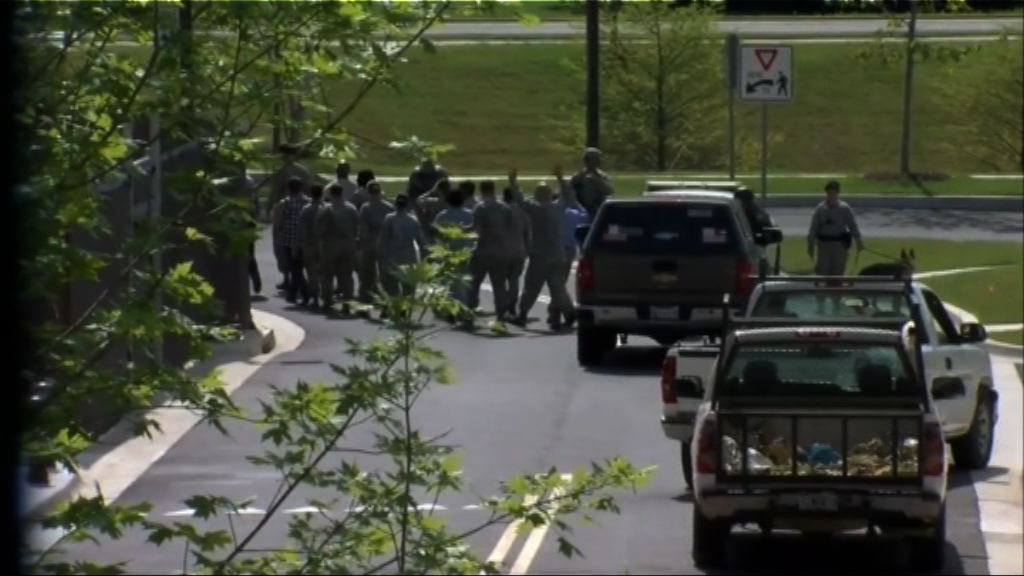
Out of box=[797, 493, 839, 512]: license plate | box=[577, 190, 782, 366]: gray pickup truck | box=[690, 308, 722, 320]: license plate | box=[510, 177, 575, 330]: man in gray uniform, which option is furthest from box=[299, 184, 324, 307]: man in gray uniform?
box=[797, 493, 839, 512]: license plate

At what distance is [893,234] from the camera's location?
116ft

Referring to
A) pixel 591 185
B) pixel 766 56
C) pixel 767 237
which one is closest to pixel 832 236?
pixel 766 56

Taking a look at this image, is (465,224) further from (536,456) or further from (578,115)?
(578,115)

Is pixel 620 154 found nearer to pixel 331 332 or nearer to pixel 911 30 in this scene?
pixel 911 30

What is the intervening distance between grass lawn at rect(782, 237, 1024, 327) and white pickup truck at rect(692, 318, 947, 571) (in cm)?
1087

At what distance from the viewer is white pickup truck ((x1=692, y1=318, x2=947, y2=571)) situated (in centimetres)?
1170

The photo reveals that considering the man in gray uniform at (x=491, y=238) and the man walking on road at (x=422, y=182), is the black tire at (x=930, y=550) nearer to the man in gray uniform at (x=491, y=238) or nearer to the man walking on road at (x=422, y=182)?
the man in gray uniform at (x=491, y=238)

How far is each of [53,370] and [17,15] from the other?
1170 mm

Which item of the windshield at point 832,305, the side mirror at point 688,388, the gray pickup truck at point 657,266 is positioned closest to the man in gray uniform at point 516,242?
the gray pickup truck at point 657,266

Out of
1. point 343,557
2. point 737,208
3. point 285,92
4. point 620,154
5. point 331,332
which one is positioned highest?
point 285,92

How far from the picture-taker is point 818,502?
11742mm

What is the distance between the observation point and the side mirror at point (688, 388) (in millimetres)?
13680

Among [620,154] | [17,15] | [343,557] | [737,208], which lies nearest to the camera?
[17,15]

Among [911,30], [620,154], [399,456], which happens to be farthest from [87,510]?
[620,154]
